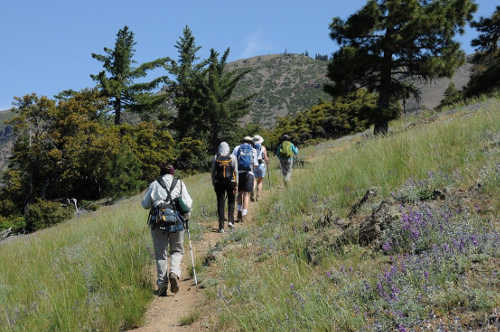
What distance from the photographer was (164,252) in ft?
18.5

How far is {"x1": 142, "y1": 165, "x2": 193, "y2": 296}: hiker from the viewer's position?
17.9 ft

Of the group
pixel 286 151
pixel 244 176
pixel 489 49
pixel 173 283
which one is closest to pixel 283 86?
pixel 489 49

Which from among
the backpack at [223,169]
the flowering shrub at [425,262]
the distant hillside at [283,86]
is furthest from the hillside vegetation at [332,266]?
the distant hillside at [283,86]

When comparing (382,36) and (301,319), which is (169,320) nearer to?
(301,319)

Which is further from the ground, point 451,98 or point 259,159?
point 451,98

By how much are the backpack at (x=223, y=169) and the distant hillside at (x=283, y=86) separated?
359 ft

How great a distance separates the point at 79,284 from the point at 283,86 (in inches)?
6106

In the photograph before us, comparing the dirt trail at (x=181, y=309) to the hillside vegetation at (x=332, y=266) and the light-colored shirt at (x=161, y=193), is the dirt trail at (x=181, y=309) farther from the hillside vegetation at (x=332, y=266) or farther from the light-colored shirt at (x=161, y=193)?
the light-colored shirt at (x=161, y=193)

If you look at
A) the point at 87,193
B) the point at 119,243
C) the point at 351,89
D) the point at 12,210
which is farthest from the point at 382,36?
the point at 12,210

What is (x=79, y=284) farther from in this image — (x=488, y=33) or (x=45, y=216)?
(x=488, y=33)

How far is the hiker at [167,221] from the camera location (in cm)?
545

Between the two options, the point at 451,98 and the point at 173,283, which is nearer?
the point at 173,283

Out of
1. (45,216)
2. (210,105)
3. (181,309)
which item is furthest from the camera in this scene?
(210,105)

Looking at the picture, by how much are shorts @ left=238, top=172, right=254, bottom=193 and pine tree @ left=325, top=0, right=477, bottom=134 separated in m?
11.5
